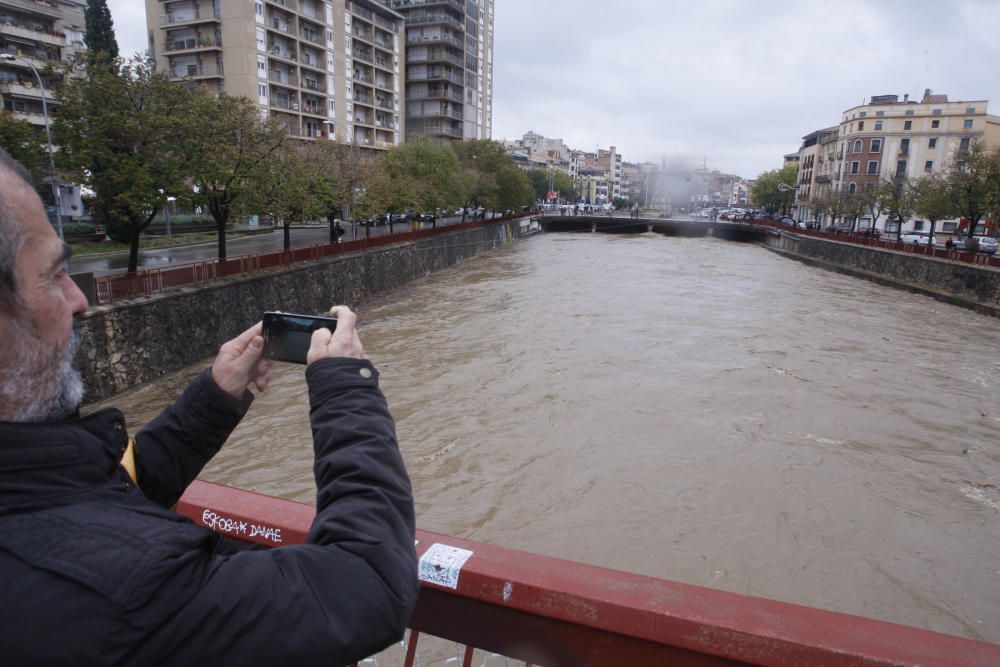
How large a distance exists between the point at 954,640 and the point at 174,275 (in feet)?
54.2

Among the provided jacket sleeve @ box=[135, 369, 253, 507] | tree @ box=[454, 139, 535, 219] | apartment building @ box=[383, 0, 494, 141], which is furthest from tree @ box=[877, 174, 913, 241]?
jacket sleeve @ box=[135, 369, 253, 507]

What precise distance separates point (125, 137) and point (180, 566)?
55.2 feet

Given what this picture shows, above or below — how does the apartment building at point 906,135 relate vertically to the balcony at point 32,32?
below

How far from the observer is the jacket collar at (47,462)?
37.0 inches

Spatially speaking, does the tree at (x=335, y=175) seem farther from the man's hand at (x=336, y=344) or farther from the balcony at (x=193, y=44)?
the man's hand at (x=336, y=344)

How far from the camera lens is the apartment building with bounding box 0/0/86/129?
35.8 m

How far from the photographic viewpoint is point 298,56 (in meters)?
45.1

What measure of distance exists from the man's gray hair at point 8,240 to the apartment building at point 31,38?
4184 cm

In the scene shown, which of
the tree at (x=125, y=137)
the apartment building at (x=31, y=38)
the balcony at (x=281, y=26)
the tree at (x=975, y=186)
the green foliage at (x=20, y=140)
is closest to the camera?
the green foliage at (x=20, y=140)

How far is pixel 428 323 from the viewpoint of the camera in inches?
793

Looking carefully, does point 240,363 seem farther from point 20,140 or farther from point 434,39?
point 434,39

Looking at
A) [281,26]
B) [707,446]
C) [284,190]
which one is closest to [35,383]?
[707,446]

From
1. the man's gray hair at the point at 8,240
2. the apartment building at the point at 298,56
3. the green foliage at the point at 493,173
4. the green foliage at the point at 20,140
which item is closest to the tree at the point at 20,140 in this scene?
the green foliage at the point at 20,140

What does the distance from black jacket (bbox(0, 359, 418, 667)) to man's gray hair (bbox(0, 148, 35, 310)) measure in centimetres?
23
